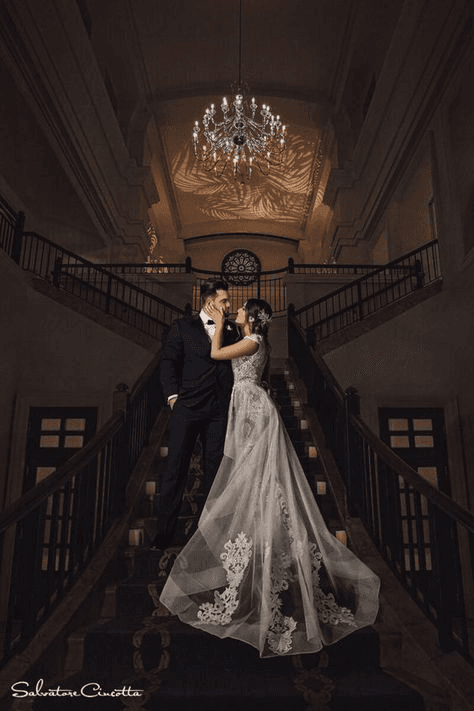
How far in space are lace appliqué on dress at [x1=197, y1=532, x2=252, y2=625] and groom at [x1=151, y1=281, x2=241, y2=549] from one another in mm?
664

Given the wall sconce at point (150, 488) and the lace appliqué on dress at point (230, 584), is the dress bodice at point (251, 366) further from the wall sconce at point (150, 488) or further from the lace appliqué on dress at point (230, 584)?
the wall sconce at point (150, 488)

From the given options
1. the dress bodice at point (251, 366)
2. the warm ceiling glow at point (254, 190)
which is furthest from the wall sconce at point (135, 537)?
the warm ceiling glow at point (254, 190)

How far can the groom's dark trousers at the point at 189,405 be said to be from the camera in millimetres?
3182

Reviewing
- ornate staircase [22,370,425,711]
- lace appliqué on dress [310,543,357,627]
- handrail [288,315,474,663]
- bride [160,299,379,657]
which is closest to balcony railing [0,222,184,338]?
handrail [288,315,474,663]

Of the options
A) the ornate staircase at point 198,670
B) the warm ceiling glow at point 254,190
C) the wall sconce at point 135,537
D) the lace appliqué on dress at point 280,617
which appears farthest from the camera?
the warm ceiling glow at point 254,190

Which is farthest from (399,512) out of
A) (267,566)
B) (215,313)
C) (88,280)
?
(88,280)

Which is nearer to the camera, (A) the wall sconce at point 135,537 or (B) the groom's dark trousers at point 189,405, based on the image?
(B) the groom's dark trousers at point 189,405

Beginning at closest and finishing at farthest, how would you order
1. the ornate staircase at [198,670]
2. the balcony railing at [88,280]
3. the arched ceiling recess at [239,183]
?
the ornate staircase at [198,670] → the balcony railing at [88,280] → the arched ceiling recess at [239,183]

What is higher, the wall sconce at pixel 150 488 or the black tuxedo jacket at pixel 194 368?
the black tuxedo jacket at pixel 194 368

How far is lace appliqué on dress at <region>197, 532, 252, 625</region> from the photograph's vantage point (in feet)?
A: 8.05

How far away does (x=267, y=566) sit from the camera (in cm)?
248

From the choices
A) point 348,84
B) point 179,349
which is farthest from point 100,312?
point 348,84

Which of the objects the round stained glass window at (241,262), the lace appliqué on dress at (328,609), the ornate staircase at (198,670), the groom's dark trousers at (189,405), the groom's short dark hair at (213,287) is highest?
the round stained glass window at (241,262)

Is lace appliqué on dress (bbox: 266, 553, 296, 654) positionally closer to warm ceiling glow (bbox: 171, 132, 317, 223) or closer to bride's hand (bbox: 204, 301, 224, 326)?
bride's hand (bbox: 204, 301, 224, 326)
